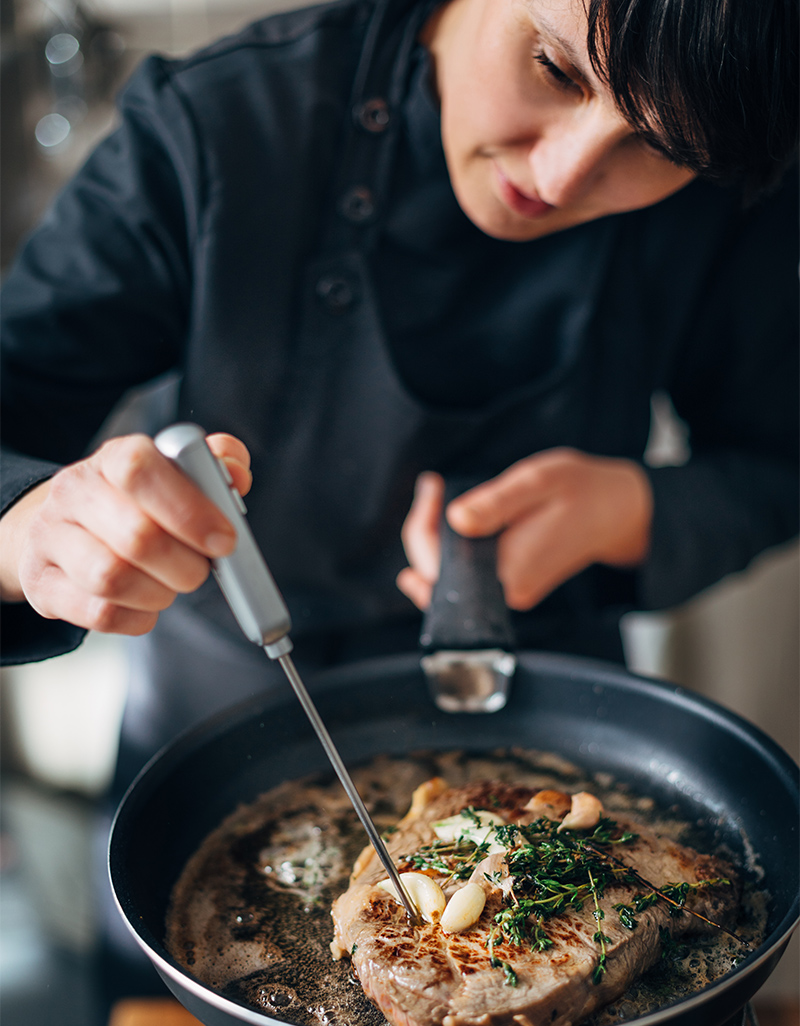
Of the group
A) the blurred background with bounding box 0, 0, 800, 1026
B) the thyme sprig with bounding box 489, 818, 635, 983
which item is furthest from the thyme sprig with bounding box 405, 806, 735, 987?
the blurred background with bounding box 0, 0, 800, 1026

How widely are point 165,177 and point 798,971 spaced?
1.76 metres

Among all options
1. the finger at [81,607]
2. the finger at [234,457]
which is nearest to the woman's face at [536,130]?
the finger at [234,457]

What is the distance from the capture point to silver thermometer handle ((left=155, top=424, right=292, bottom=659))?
15.2 inches

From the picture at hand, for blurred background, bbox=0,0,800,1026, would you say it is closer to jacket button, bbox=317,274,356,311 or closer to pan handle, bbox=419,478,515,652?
pan handle, bbox=419,478,515,652

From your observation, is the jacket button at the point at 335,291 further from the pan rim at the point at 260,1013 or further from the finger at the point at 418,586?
the pan rim at the point at 260,1013

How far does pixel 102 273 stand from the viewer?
76cm

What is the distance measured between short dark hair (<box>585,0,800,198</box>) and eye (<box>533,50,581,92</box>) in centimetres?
5

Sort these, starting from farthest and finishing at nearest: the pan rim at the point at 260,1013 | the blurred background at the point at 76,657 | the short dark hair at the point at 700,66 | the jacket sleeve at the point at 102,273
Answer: the blurred background at the point at 76,657 < the jacket sleeve at the point at 102,273 < the short dark hair at the point at 700,66 < the pan rim at the point at 260,1013

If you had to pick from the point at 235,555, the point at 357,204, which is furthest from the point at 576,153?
the point at 235,555

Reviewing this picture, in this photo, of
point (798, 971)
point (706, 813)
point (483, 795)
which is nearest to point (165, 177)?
point (483, 795)

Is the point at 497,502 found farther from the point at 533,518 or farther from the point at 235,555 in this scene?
the point at 235,555

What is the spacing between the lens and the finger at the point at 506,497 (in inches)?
29.9

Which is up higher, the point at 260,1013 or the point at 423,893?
the point at 260,1013

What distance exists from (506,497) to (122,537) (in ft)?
1.52
